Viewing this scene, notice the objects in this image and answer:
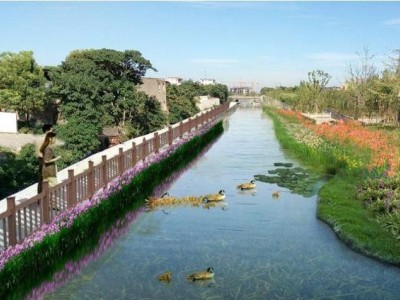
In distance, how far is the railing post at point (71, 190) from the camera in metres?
8.90

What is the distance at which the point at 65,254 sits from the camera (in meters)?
7.79

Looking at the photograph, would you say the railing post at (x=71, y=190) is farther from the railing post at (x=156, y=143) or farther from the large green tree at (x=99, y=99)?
the large green tree at (x=99, y=99)

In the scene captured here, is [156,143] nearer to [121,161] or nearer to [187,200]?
[121,161]

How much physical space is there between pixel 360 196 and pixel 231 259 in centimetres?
513

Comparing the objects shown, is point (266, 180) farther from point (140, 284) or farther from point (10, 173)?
point (10, 173)

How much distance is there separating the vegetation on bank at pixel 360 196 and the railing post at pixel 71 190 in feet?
17.3

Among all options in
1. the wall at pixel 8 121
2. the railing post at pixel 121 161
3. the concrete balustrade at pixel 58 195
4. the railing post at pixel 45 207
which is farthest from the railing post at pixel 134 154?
the wall at pixel 8 121

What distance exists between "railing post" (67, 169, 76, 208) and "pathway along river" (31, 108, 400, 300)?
0.96 metres

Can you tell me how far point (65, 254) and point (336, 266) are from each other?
176 inches

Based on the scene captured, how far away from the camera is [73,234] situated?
8.16 metres

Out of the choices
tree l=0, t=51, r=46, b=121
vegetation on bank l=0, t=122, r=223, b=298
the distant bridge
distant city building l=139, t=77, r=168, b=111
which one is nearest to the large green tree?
tree l=0, t=51, r=46, b=121

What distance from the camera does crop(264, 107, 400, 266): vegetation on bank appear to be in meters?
8.86

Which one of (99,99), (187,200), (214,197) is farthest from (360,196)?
(99,99)

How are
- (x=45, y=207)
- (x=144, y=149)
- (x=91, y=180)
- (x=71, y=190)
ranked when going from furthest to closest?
(x=144, y=149)
(x=91, y=180)
(x=71, y=190)
(x=45, y=207)
